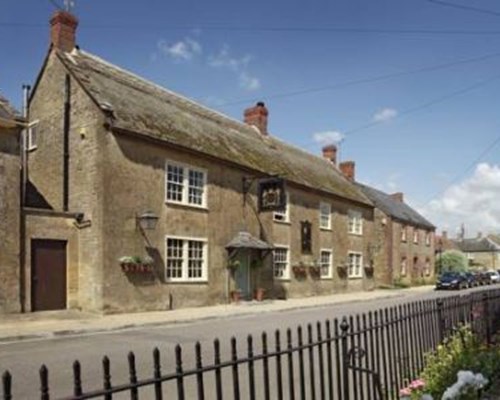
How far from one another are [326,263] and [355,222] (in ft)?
19.2

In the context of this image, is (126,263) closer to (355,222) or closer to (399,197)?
(355,222)

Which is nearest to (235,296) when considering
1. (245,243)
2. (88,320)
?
(245,243)

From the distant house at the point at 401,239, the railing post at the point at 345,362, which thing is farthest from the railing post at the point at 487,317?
the distant house at the point at 401,239

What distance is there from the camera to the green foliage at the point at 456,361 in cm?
575

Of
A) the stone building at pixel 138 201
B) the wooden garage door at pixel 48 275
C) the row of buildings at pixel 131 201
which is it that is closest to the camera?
the wooden garage door at pixel 48 275

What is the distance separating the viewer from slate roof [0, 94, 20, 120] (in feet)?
60.0

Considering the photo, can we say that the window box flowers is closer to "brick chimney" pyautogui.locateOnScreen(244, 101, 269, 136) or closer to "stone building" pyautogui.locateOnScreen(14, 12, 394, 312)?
"stone building" pyautogui.locateOnScreen(14, 12, 394, 312)

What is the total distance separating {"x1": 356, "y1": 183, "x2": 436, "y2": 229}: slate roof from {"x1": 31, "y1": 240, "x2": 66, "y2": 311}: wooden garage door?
29443 mm

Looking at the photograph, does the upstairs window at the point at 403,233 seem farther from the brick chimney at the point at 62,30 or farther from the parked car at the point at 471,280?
the brick chimney at the point at 62,30

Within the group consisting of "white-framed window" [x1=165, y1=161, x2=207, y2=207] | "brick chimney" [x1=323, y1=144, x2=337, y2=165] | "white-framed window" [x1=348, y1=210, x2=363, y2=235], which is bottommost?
"white-framed window" [x1=348, y1=210, x2=363, y2=235]

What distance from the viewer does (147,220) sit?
20984 millimetres

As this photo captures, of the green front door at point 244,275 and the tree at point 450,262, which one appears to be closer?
the green front door at point 244,275

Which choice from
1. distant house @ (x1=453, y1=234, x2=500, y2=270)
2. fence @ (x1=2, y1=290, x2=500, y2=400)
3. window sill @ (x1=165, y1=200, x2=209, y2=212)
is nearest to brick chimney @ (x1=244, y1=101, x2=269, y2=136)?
window sill @ (x1=165, y1=200, x2=209, y2=212)

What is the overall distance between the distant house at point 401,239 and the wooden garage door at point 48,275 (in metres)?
27.6
